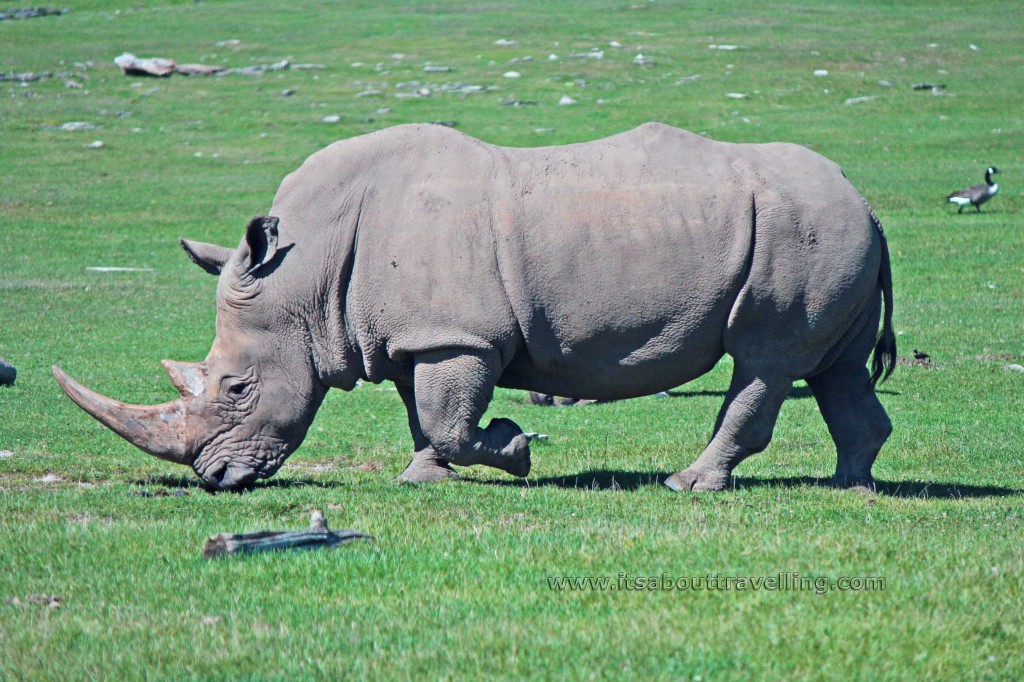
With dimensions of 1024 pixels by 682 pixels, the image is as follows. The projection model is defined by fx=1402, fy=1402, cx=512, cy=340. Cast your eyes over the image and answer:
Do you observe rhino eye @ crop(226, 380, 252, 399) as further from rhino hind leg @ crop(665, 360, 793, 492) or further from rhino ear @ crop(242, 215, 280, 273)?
rhino hind leg @ crop(665, 360, 793, 492)

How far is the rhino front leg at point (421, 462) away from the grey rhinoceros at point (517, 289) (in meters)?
0.55

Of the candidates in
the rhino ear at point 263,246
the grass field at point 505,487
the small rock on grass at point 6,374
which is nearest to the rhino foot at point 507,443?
the grass field at point 505,487

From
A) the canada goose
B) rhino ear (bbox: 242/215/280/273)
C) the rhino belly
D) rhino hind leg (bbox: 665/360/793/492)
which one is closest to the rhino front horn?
rhino ear (bbox: 242/215/280/273)

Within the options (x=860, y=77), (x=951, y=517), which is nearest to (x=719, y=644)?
(x=951, y=517)

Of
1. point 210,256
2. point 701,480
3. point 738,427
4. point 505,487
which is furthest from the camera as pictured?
point 210,256

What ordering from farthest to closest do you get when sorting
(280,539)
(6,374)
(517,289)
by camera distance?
(6,374), (517,289), (280,539)

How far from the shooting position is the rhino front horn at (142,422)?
9062 millimetres

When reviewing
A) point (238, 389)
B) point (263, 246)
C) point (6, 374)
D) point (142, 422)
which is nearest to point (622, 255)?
point (263, 246)

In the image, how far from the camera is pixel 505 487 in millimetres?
8992

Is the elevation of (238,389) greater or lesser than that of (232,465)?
greater

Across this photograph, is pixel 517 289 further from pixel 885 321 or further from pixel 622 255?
pixel 885 321

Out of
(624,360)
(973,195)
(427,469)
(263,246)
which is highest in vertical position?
(263,246)

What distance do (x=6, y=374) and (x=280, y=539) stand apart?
781 cm

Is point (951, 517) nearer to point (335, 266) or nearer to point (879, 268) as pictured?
point (879, 268)
